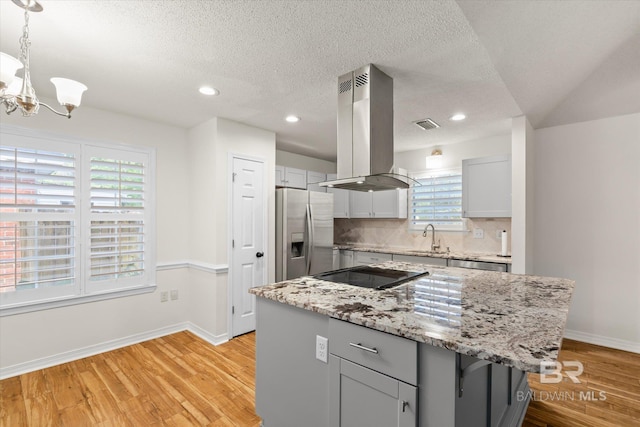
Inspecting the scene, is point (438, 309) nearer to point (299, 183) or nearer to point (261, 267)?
point (261, 267)

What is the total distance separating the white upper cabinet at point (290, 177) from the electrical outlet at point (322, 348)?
3.06 meters

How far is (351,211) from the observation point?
16.7ft

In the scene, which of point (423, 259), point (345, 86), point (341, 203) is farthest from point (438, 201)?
point (345, 86)

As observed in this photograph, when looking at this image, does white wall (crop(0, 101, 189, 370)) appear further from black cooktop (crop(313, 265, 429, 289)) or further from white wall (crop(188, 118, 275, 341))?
black cooktop (crop(313, 265, 429, 289))

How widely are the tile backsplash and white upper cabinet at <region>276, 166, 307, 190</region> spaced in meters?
1.32

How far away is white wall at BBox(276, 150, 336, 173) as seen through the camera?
189 inches

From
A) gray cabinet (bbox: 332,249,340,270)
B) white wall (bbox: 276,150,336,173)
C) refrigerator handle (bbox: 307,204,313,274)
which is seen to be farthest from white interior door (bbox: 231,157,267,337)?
gray cabinet (bbox: 332,249,340,270)

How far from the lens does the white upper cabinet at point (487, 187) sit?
348 centimetres

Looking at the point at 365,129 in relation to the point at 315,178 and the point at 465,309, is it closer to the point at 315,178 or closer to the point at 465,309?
the point at 465,309

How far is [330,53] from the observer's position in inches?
78.1

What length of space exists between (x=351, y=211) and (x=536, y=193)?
2543mm

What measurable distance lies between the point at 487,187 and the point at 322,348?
3064 millimetres

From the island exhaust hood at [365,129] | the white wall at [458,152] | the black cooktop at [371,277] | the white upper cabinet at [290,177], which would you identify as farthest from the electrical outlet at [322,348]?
the white wall at [458,152]

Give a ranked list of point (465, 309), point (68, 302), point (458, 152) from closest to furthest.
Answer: point (465, 309) → point (68, 302) → point (458, 152)
